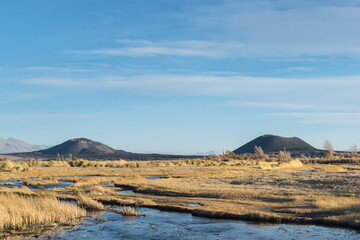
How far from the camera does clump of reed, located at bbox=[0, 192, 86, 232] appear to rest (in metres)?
21.1

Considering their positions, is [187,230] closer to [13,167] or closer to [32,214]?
[32,214]

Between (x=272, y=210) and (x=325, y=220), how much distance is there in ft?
12.9

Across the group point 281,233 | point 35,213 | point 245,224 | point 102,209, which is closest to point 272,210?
point 245,224

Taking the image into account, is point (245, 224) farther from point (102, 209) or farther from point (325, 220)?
point (102, 209)

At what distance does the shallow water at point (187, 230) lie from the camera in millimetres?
19188

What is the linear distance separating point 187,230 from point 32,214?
859cm

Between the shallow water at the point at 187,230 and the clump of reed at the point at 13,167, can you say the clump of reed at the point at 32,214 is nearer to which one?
the shallow water at the point at 187,230

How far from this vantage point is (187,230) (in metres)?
20.6

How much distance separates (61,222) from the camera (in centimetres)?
2245

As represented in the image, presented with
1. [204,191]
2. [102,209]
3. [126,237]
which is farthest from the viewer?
[204,191]

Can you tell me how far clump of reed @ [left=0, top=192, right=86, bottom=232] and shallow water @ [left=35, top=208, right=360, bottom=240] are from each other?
3.98 feet

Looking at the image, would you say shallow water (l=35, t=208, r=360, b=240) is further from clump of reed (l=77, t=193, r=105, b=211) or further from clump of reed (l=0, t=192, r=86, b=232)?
clump of reed (l=77, t=193, r=105, b=211)

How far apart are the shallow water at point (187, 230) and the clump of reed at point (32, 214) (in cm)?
121

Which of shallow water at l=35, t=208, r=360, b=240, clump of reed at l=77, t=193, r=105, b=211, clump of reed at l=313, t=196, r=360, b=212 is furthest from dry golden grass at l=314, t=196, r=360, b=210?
clump of reed at l=77, t=193, r=105, b=211
